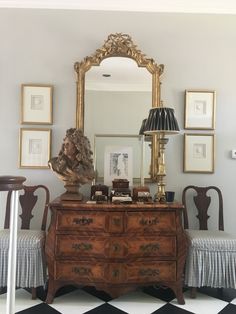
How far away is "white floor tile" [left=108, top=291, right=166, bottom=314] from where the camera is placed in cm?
227

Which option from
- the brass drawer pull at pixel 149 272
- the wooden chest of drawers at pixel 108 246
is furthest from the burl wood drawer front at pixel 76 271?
the brass drawer pull at pixel 149 272

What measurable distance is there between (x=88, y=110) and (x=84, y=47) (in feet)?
2.12

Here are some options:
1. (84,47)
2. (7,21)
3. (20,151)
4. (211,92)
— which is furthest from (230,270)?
(7,21)

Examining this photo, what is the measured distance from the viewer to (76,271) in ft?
7.61

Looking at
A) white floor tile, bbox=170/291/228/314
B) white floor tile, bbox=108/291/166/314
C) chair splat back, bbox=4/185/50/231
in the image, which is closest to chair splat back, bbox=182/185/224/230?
white floor tile, bbox=170/291/228/314

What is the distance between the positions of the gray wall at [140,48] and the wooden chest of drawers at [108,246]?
0.68m

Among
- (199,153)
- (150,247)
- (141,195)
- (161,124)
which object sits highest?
(161,124)

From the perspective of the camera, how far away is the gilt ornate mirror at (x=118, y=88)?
113 inches

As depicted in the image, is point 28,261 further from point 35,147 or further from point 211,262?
point 211,262

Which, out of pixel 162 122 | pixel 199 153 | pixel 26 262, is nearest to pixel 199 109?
pixel 199 153

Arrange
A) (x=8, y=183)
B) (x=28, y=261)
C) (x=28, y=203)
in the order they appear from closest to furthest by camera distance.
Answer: (x=8, y=183) → (x=28, y=261) → (x=28, y=203)

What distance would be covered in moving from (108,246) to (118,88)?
1501 millimetres

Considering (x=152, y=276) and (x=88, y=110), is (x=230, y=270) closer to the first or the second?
(x=152, y=276)

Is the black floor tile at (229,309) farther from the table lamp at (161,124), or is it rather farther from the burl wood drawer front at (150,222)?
the table lamp at (161,124)
